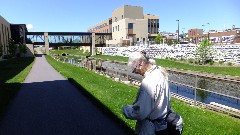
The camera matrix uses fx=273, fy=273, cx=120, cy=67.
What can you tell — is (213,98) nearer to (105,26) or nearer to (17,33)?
(17,33)

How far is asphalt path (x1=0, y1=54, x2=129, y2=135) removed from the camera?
7152 millimetres

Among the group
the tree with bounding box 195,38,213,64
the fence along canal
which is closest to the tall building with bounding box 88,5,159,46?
the tree with bounding box 195,38,213,64

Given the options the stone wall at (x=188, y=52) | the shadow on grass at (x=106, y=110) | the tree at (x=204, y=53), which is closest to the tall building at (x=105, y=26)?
the stone wall at (x=188, y=52)

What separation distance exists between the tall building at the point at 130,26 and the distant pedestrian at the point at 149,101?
79.2 m

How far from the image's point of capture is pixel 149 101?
316cm

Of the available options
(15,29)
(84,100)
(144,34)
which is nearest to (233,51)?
(84,100)

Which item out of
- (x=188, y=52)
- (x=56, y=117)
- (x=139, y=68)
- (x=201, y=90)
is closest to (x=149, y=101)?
(x=139, y=68)

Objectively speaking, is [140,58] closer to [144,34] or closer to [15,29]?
[15,29]

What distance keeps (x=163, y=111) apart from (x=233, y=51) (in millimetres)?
39161

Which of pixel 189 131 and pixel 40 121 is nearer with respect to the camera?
pixel 189 131

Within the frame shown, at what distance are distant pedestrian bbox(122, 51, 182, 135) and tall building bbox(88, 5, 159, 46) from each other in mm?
79152

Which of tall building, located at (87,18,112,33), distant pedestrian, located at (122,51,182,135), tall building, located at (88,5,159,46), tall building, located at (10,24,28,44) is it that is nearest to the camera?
distant pedestrian, located at (122,51,182,135)

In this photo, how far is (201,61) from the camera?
40.6 m

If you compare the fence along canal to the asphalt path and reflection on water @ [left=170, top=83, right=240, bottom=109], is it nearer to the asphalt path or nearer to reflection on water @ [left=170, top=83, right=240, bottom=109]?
reflection on water @ [left=170, top=83, right=240, bottom=109]
